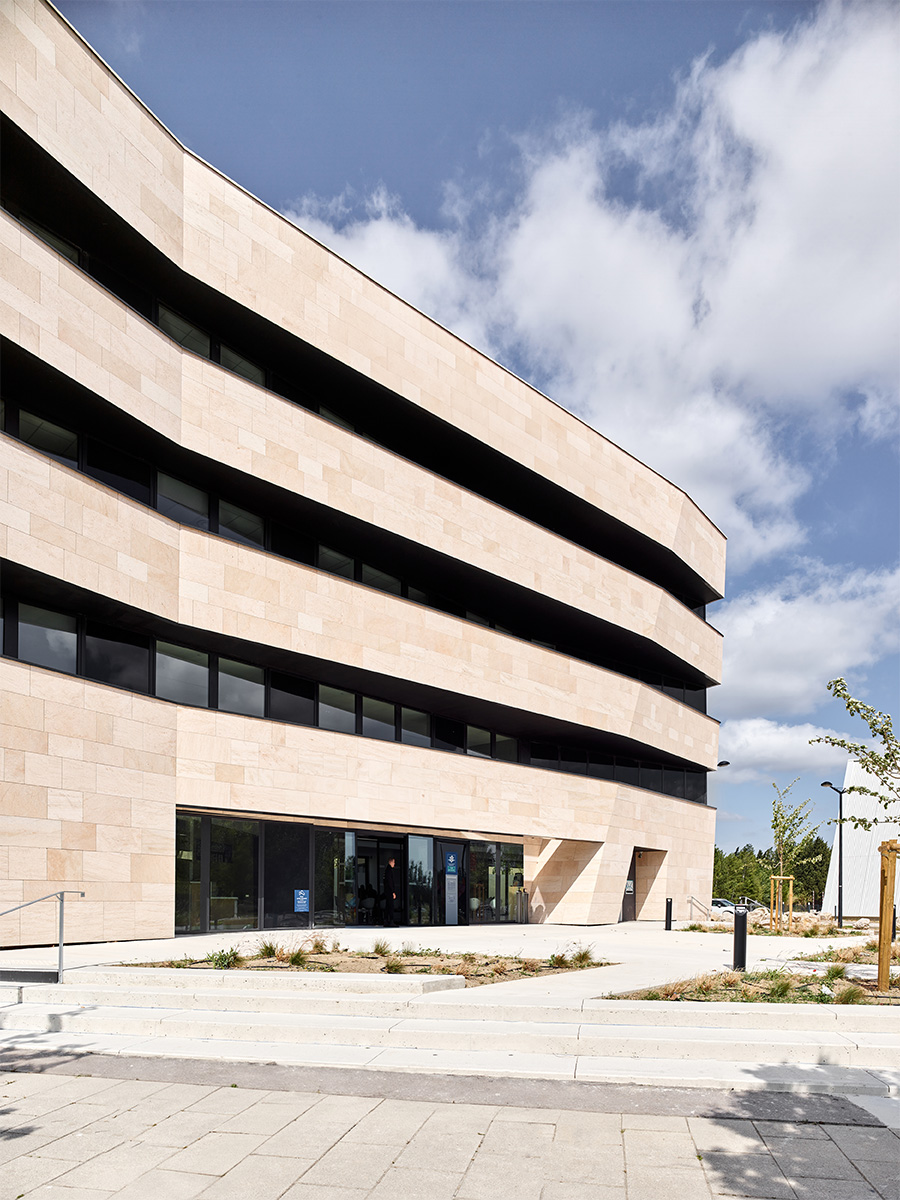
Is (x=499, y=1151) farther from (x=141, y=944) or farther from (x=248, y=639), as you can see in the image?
(x=248, y=639)

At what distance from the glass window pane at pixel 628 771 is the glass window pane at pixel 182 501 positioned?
23579 millimetres

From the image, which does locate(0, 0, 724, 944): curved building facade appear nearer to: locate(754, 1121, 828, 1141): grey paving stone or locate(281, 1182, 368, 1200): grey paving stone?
locate(281, 1182, 368, 1200): grey paving stone

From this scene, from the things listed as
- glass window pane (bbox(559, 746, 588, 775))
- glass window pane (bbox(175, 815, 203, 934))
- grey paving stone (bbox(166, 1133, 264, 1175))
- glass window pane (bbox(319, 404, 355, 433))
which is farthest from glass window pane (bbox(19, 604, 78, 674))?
glass window pane (bbox(559, 746, 588, 775))

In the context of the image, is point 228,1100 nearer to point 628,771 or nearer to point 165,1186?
point 165,1186

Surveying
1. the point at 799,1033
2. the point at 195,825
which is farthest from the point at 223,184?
the point at 799,1033

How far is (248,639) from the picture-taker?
2381cm

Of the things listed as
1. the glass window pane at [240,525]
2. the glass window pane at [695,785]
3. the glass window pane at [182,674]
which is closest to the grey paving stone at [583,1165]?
the glass window pane at [182,674]

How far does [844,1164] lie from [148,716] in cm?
1761

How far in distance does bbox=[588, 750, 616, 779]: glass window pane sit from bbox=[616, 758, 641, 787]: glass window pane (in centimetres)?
48

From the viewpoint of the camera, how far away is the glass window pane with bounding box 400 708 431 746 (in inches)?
1190

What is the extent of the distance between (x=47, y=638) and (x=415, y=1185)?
16761 mm

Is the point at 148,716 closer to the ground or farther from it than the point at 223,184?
closer to the ground

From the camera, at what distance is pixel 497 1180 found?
6.63 metres

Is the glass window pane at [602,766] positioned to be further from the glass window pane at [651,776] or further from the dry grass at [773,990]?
the dry grass at [773,990]
